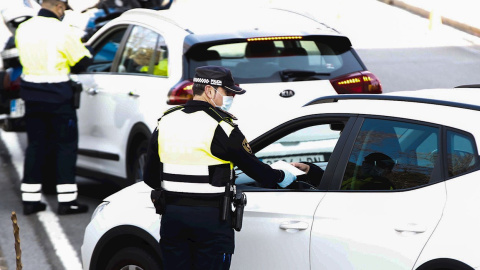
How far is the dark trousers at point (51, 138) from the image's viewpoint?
9141mm

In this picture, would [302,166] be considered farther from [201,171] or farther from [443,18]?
[443,18]

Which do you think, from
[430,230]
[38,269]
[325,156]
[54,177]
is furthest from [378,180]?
[54,177]

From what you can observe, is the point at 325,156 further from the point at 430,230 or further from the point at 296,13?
the point at 430,230

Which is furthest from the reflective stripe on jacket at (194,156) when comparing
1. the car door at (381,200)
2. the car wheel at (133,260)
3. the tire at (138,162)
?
the tire at (138,162)

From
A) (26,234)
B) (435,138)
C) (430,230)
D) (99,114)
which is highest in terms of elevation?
(435,138)

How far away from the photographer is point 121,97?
29.7ft

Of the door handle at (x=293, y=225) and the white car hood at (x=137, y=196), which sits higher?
the door handle at (x=293, y=225)

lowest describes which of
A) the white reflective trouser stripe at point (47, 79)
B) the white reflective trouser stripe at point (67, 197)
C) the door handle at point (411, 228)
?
the white reflective trouser stripe at point (67, 197)

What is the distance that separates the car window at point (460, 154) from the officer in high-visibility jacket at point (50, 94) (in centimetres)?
508

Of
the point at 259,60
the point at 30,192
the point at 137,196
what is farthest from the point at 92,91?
the point at 137,196

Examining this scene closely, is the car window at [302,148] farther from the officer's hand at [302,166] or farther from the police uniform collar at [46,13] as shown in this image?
the police uniform collar at [46,13]

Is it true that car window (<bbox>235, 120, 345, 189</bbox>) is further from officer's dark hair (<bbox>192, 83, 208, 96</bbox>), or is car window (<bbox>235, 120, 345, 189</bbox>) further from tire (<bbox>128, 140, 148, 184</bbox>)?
officer's dark hair (<bbox>192, 83, 208, 96</bbox>)

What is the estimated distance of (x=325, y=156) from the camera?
7.82 metres

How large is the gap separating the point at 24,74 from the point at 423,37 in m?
12.6
